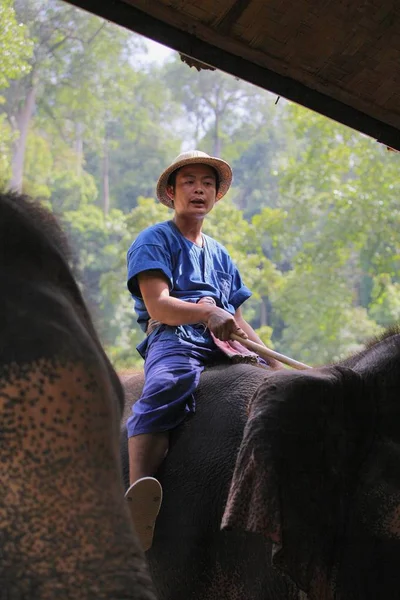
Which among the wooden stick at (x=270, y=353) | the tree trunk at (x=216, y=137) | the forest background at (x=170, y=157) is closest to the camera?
the wooden stick at (x=270, y=353)

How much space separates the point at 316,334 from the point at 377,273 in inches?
155

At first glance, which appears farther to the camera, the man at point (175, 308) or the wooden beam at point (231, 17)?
the man at point (175, 308)

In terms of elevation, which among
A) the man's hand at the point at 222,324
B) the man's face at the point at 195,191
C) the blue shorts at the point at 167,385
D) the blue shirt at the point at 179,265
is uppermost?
the man's face at the point at 195,191

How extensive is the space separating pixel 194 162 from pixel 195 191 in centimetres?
12

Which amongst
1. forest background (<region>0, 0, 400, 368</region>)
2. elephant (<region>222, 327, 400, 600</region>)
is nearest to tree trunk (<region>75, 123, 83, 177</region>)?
forest background (<region>0, 0, 400, 368</region>)

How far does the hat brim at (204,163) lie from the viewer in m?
3.79

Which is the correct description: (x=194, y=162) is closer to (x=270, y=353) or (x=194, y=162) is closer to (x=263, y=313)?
(x=270, y=353)

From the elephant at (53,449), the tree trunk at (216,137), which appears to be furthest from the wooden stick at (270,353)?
the tree trunk at (216,137)

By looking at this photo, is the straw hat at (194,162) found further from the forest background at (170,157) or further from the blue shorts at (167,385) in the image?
the forest background at (170,157)

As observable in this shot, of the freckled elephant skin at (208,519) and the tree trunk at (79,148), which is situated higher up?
the tree trunk at (79,148)

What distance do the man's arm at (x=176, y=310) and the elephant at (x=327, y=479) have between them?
1.56ft

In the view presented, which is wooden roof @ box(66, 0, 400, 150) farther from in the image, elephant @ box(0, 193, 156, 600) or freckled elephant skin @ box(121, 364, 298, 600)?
freckled elephant skin @ box(121, 364, 298, 600)

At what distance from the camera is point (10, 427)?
1423 millimetres

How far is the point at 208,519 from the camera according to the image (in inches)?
126
